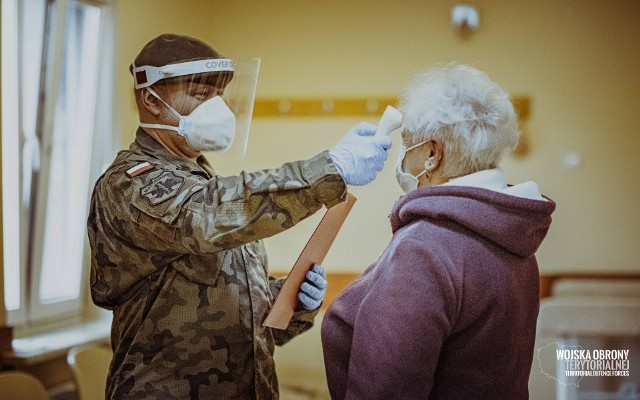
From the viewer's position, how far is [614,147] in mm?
4496

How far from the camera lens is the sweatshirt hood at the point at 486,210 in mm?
1345

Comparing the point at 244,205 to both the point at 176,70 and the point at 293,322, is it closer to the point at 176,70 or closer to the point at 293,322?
the point at 176,70

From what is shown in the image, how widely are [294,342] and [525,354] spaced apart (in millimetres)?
2656

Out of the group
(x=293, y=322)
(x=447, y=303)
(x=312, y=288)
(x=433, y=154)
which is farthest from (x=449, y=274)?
(x=293, y=322)

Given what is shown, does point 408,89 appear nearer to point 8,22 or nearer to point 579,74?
point 8,22

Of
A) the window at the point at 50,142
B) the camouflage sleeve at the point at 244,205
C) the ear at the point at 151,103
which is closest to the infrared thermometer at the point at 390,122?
the camouflage sleeve at the point at 244,205

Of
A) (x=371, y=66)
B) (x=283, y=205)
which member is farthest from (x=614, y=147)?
(x=283, y=205)

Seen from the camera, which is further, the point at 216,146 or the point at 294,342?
the point at 294,342

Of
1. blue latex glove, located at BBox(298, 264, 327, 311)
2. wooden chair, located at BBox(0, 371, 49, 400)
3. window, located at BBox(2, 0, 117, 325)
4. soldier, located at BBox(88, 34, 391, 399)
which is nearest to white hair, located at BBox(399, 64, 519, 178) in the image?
soldier, located at BBox(88, 34, 391, 399)

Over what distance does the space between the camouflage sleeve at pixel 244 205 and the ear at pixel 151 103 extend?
0.36 metres

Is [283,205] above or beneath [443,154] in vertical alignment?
beneath

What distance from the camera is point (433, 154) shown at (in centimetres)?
147

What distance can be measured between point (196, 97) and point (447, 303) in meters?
0.81

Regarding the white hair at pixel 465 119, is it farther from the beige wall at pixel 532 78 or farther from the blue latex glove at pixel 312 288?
the beige wall at pixel 532 78
